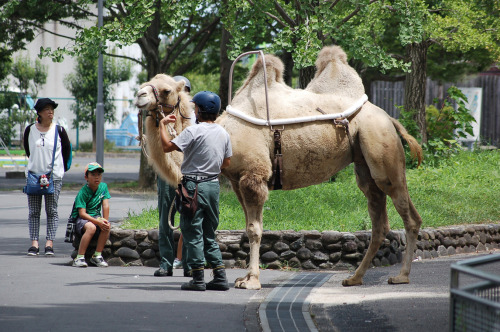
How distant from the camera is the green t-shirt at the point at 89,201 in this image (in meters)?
9.83

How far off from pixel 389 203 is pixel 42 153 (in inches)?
232

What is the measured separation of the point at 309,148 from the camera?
28.2ft

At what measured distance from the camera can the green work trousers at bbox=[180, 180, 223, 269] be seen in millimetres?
7754

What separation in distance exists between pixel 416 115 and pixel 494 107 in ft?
57.6

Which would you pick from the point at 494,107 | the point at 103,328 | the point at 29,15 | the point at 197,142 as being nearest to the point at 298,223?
the point at 197,142

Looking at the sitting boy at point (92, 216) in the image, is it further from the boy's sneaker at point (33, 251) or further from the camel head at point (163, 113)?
the camel head at point (163, 113)

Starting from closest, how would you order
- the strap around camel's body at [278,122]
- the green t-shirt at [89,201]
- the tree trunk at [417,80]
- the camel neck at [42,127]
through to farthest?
the strap around camel's body at [278,122] < the green t-shirt at [89,201] < the camel neck at [42,127] < the tree trunk at [417,80]

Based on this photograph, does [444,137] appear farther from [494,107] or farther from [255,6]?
[494,107]

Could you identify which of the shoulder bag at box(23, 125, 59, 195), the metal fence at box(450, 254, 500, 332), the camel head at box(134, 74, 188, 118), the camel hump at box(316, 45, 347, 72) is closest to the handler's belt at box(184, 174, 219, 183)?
the camel head at box(134, 74, 188, 118)

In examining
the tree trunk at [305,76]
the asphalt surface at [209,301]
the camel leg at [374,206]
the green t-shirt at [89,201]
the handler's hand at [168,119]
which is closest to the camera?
the asphalt surface at [209,301]

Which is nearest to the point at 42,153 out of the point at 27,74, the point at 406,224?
the point at 406,224

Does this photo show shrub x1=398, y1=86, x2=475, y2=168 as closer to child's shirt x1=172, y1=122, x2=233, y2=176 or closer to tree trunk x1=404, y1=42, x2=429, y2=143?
tree trunk x1=404, y1=42, x2=429, y2=143

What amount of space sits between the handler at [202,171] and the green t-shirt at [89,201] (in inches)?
94.9

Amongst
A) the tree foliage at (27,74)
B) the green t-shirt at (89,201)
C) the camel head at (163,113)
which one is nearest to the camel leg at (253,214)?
the camel head at (163,113)
